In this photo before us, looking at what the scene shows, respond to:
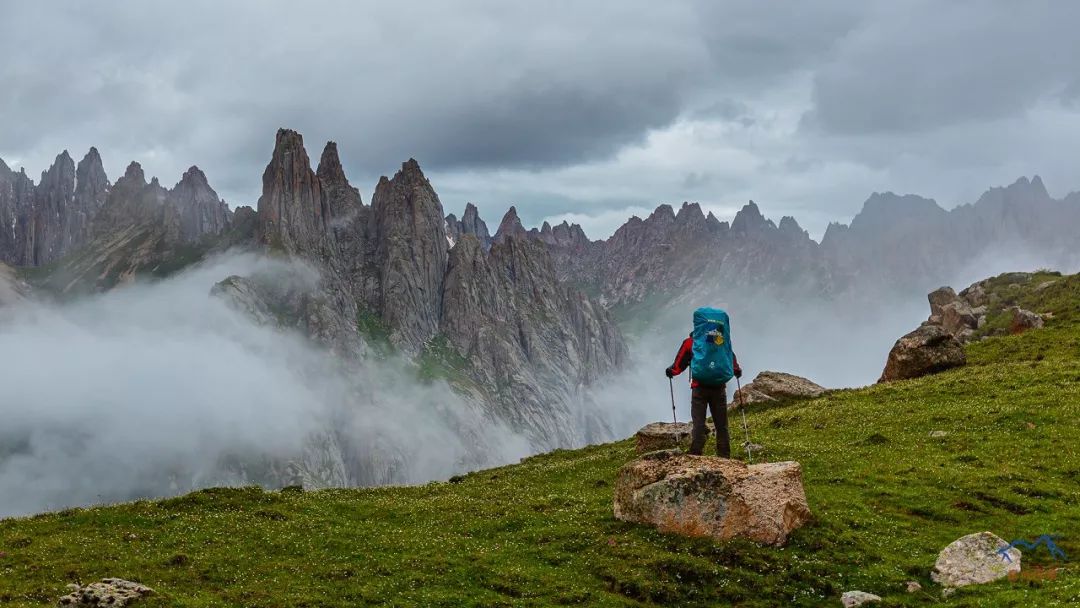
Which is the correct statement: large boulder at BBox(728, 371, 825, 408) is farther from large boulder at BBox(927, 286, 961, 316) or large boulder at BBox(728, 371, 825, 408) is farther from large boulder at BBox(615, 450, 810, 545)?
large boulder at BBox(927, 286, 961, 316)

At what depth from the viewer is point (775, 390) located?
60.0 m

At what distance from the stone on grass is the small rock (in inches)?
762

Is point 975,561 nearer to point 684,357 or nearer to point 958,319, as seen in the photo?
point 684,357

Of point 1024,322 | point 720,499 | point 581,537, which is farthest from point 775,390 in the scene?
point 581,537

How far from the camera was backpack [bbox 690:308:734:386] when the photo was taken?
1129 inches

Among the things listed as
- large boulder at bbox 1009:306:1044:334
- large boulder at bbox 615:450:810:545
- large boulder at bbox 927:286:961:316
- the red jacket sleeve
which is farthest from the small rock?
large boulder at bbox 927:286:961:316

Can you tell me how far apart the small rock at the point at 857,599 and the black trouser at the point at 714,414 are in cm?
890

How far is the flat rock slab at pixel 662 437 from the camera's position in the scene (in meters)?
40.8

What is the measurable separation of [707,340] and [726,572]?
9336 mm

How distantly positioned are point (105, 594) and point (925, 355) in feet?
186

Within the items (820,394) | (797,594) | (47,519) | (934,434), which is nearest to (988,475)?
(934,434)

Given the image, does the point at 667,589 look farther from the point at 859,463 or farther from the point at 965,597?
the point at 859,463

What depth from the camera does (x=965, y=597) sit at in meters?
20.0
